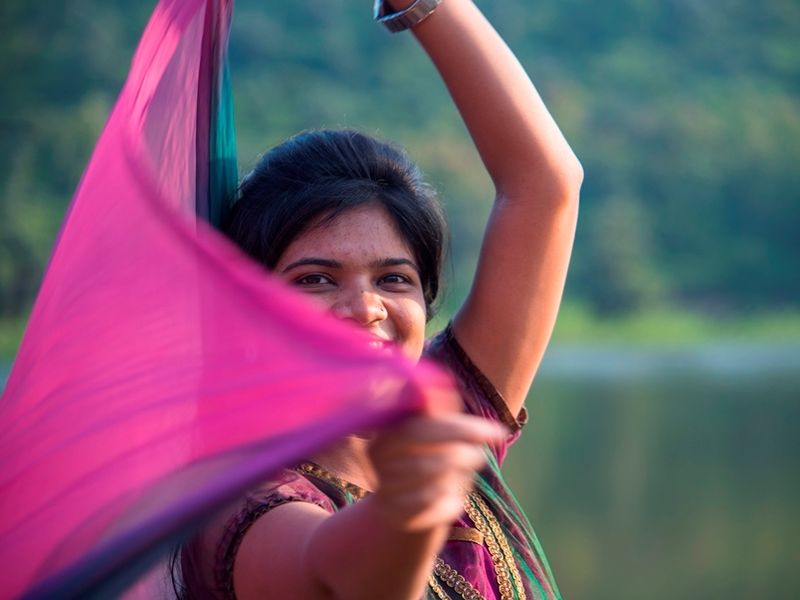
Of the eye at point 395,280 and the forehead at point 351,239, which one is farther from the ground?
the forehead at point 351,239

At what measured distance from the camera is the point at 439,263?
138 cm

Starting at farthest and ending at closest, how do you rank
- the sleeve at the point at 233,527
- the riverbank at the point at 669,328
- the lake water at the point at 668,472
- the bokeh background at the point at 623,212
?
the riverbank at the point at 669,328 < the bokeh background at the point at 623,212 < the lake water at the point at 668,472 < the sleeve at the point at 233,527

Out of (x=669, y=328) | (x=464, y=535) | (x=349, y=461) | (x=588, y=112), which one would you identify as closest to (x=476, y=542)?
(x=464, y=535)

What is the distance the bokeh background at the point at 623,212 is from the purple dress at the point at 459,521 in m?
5.25

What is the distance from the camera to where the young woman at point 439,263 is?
3.85ft

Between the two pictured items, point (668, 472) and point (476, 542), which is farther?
point (668, 472)

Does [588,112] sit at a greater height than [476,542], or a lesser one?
lesser

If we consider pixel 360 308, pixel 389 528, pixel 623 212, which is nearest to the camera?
pixel 389 528

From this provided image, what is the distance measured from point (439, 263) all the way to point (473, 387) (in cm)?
15

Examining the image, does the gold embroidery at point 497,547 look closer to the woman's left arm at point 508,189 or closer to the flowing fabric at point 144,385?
the woman's left arm at point 508,189

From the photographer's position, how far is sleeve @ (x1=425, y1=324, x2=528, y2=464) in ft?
4.38

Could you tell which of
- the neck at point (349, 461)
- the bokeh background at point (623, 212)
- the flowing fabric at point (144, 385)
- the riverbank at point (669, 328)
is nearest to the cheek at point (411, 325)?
the neck at point (349, 461)

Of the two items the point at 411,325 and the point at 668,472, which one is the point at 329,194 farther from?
the point at 668,472

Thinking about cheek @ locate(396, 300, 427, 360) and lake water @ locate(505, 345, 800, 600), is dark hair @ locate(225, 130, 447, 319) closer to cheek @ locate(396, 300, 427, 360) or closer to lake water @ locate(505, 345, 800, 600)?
cheek @ locate(396, 300, 427, 360)
